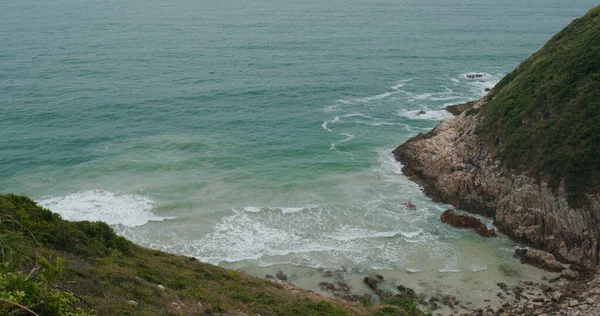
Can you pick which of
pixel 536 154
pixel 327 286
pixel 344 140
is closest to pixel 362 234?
pixel 327 286

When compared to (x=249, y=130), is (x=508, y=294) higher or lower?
lower

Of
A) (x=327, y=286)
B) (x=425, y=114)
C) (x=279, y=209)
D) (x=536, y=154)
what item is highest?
(x=536, y=154)

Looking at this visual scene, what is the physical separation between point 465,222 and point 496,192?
4.21 meters

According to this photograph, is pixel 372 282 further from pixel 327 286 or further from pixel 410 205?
pixel 410 205

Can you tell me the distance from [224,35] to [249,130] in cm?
6347

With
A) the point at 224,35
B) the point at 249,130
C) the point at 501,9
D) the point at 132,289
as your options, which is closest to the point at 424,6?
the point at 501,9

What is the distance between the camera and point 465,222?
128 ft

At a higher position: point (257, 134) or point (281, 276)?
point (257, 134)

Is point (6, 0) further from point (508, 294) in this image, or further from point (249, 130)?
point (508, 294)

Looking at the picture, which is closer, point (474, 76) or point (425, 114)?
point (425, 114)

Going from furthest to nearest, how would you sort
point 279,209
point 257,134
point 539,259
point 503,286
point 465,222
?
point 257,134 → point 279,209 → point 465,222 → point 539,259 → point 503,286

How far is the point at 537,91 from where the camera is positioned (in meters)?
44.9

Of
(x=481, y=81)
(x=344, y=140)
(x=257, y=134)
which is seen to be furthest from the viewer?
(x=481, y=81)

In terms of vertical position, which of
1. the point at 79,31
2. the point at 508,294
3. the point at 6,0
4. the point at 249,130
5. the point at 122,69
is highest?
the point at 6,0
